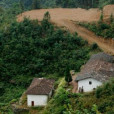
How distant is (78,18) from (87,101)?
24.5 meters

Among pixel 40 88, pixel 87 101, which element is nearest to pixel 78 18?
pixel 40 88

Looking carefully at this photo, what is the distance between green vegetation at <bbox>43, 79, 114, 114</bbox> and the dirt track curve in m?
15.0

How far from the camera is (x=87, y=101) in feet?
78.6

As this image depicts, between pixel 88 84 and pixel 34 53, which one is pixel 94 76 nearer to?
pixel 88 84

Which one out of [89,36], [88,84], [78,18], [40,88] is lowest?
[40,88]

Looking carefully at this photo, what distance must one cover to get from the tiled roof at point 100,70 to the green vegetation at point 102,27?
319 inches

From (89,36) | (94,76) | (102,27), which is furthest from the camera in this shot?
(89,36)

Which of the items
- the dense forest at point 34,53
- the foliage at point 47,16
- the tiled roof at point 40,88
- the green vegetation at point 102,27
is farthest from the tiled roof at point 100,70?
the foliage at point 47,16

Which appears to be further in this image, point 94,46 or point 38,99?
point 94,46

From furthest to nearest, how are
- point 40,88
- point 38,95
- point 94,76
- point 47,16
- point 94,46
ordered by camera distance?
point 47,16
point 94,46
point 40,88
point 38,95
point 94,76

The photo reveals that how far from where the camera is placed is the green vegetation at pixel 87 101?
22.5 m

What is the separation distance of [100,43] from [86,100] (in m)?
18.3

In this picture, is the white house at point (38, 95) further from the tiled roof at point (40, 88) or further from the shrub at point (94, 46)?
the shrub at point (94, 46)

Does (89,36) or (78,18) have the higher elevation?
(78,18)
